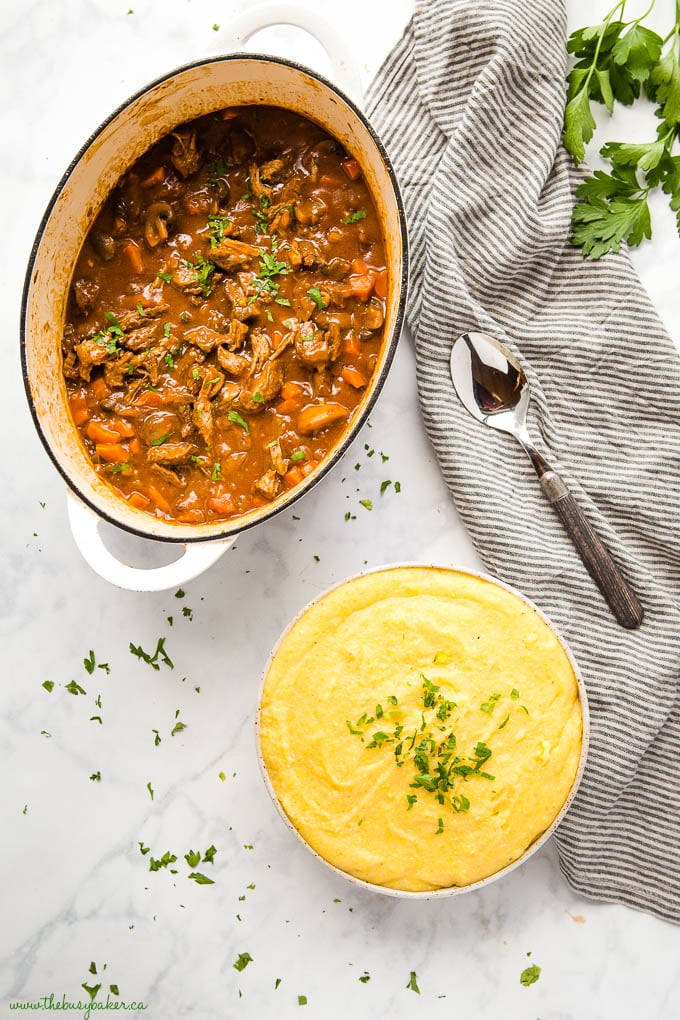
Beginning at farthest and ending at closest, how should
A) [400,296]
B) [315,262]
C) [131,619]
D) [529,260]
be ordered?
[131,619]
[529,260]
[315,262]
[400,296]

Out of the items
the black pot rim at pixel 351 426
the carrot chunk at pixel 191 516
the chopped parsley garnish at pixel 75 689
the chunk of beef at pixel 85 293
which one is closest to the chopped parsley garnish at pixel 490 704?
the black pot rim at pixel 351 426

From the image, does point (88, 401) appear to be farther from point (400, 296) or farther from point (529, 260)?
point (529, 260)

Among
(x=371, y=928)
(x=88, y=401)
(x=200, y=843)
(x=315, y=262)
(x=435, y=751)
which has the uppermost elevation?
(x=315, y=262)

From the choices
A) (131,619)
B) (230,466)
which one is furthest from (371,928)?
(230,466)

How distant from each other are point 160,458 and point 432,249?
1.27 m

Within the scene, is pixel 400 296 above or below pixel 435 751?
above

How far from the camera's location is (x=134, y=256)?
9.86 feet

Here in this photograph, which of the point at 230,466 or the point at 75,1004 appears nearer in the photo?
the point at 230,466

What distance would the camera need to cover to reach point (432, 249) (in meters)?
3.15

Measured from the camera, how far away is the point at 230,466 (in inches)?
118

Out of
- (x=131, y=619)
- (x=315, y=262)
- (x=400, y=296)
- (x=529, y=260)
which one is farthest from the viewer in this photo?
(x=131, y=619)

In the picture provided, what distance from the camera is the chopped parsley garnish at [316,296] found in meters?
2.95

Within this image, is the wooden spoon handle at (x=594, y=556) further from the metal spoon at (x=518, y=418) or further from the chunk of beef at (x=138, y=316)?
the chunk of beef at (x=138, y=316)

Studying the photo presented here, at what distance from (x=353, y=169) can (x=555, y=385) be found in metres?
1.10
